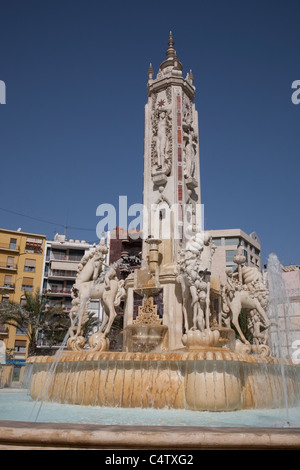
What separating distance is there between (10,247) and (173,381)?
5175 centimetres

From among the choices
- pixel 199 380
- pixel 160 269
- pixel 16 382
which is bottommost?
pixel 16 382

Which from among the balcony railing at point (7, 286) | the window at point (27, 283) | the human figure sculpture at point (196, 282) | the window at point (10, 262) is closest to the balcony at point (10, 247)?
the window at point (10, 262)

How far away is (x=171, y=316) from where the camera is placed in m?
12.1

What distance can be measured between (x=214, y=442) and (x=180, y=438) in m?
0.26

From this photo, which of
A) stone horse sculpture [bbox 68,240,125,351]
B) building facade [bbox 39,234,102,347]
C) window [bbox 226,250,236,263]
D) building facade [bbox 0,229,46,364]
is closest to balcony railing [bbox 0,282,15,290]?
building facade [bbox 0,229,46,364]

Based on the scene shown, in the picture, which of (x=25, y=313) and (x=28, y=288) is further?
(x=28, y=288)

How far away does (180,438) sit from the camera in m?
3.11

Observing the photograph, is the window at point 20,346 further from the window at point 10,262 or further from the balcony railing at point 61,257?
the balcony railing at point 61,257

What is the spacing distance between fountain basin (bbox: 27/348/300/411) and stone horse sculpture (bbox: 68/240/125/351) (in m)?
1.94

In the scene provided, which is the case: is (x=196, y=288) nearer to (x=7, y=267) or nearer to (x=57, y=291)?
(x=57, y=291)

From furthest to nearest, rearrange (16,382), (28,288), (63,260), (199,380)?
1. (63,260)
2. (28,288)
3. (16,382)
4. (199,380)

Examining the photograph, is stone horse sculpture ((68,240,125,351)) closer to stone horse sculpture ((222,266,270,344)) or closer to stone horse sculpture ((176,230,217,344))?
stone horse sculpture ((176,230,217,344))
